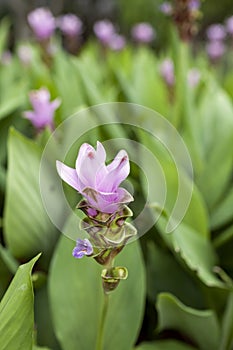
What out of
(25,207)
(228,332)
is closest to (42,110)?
(25,207)

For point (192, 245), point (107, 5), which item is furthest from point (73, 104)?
point (107, 5)

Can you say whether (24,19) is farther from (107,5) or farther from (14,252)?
(14,252)

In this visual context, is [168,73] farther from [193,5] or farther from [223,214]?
[223,214]

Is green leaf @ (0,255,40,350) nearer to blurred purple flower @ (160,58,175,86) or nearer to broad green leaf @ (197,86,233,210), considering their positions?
broad green leaf @ (197,86,233,210)

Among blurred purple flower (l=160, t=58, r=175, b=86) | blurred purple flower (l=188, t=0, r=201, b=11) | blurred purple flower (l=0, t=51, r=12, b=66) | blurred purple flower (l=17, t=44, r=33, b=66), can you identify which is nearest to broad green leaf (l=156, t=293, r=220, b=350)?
blurred purple flower (l=188, t=0, r=201, b=11)

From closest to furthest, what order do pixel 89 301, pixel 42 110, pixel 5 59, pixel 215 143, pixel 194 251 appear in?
pixel 89 301 → pixel 194 251 → pixel 42 110 → pixel 215 143 → pixel 5 59

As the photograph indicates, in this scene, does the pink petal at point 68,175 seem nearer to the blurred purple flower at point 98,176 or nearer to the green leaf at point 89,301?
the blurred purple flower at point 98,176
